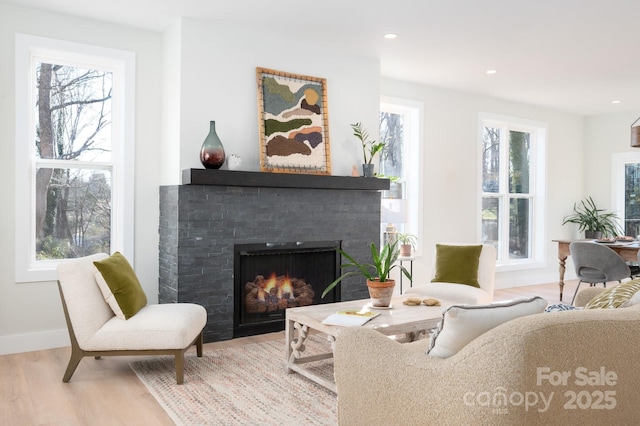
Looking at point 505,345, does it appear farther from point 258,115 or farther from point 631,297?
point 258,115

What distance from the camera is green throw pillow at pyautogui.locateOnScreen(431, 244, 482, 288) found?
4.61m

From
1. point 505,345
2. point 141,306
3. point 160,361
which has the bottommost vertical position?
point 160,361

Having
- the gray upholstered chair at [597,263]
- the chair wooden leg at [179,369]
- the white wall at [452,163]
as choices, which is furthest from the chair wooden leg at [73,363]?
the gray upholstered chair at [597,263]

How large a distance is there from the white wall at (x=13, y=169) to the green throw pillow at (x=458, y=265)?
8.44 ft

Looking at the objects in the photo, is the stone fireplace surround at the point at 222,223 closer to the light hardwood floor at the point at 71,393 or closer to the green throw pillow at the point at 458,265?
the light hardwood floor at the point at 71,393

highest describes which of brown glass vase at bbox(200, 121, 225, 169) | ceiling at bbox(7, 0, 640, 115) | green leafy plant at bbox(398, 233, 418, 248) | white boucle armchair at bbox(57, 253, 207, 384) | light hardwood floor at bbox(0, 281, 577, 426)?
ceiling at bbox(7, 0, 640, 115)

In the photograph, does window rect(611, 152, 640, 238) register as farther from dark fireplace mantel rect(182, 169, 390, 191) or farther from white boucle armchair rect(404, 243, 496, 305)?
dark fireplace mantel rect(182, 169, 390, 191)

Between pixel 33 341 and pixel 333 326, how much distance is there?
254 centimetres

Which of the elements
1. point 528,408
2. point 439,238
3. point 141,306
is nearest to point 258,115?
point 141,306

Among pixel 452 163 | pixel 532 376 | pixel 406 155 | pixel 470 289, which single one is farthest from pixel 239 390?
pixel 452 163

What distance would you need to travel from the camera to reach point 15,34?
388cm

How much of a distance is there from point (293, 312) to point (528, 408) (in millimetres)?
1952

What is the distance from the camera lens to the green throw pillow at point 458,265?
4.61 m

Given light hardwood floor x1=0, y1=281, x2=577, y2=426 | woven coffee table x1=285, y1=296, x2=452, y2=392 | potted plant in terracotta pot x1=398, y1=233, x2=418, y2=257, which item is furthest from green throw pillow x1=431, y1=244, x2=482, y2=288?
Result: light hardwood floor x1=0, y1=281, x2=577, y2=426
